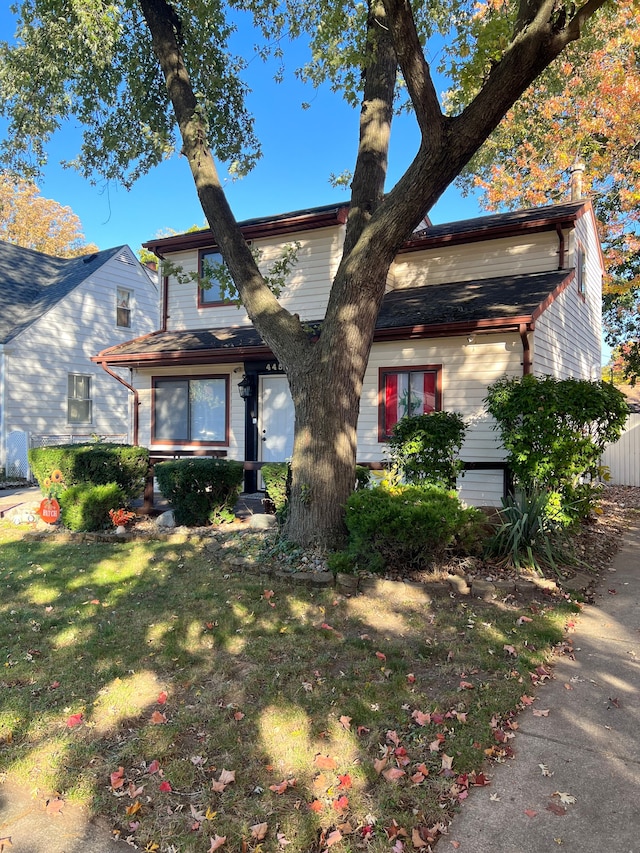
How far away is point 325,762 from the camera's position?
2562 mm

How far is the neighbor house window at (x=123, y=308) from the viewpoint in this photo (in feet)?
57.2

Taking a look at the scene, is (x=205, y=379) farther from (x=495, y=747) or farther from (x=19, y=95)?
(x=495, y=747)

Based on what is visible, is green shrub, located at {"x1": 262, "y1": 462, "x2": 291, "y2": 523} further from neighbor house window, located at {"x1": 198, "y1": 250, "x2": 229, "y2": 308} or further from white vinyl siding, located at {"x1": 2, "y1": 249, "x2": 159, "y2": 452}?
white vinyl siding, located at {"x1": 2, "y1": 249, "x2": 159, "y2": 452}

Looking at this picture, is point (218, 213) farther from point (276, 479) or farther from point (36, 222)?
point (36, 222)

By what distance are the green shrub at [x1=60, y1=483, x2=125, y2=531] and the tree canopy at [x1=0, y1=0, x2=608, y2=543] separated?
2.93 metres

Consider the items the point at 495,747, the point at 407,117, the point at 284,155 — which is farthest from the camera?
the point at 284,155

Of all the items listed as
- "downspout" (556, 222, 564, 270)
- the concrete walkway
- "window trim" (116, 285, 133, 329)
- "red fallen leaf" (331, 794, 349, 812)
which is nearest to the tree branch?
the concrete walkway

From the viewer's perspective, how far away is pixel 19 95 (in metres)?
7.96

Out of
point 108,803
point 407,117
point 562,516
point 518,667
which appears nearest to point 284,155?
point 407,117

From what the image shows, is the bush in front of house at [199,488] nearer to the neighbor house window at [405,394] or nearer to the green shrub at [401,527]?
the green shrub at [401,527]

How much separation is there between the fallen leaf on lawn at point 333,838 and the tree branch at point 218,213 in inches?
174

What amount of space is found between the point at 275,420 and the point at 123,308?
9.82 m

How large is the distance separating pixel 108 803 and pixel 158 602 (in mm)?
2433

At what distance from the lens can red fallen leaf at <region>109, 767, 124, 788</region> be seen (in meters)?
2.43
